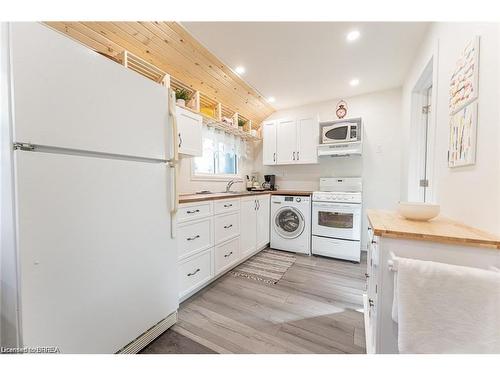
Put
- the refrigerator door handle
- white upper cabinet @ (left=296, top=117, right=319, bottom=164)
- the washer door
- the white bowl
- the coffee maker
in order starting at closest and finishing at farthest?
1. the white bowl
2. the refrigerator door handle
3. the washer door
4. white upper cabinet @ (left=296, top=117, right=319, bottom=164)
5. the coffee maker

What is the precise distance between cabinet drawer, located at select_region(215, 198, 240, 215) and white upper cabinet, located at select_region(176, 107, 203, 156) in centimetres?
65

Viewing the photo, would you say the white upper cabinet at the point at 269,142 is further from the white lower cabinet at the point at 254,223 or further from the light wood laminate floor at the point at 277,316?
the light wood laminate floor at the point at 277,316

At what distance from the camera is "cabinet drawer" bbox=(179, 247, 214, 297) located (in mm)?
1804

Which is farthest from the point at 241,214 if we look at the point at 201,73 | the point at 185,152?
the point at 201,73

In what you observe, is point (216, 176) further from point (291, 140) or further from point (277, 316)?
point (277, 316)

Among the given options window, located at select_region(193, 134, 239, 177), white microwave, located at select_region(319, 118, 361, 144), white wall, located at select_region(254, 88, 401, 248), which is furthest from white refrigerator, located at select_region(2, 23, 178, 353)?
white wall, located at select_region(254, 88, 401, 248)

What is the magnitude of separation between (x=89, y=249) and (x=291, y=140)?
3136 mm

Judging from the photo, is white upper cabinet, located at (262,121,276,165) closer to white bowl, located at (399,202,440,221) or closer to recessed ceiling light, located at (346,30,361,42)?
recessed ceiling light, located at (346,30,361,42)

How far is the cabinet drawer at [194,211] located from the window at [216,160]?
0.93m

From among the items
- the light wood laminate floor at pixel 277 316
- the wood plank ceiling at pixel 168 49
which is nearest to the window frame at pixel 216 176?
the wood plank ceiling at pixel 168 49

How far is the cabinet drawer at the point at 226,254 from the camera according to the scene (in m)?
2.24

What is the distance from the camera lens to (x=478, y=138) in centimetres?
105

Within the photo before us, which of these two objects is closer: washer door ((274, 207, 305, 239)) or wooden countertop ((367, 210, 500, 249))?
wooden countertop ((367, 210, 500, 249))
